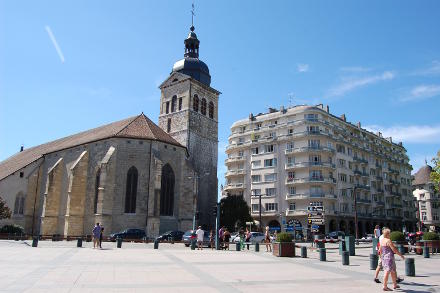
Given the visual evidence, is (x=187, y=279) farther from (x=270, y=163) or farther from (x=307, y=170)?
(x=270, y=163)

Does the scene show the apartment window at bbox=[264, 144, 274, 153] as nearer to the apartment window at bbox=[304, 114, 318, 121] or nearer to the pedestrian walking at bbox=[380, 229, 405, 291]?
the apartment window at bbox=[304, 114, 318, 121]

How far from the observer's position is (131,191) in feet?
111

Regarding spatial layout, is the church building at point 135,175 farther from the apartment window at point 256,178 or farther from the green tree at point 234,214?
the apartment window at point 256,178

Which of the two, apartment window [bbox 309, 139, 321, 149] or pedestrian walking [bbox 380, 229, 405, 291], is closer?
pedestrian walking [bbox 380, 229, 405, 291]

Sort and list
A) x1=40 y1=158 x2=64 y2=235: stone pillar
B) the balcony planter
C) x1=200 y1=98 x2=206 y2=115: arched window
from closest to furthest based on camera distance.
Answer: the balcony planter → x1=40 y1=158 x2=64 y2=235: stone pillar → x1=200 y1=98 x2=206 y2=115: arched window

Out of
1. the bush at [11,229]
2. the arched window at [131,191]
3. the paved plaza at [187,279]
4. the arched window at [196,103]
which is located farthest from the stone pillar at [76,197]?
the paved plaza at [187,279]

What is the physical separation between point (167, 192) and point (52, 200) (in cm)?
1244

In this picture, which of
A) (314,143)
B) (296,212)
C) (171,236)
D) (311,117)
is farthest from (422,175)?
(171,236)

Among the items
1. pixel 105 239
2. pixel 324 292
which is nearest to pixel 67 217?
pixel 105 239

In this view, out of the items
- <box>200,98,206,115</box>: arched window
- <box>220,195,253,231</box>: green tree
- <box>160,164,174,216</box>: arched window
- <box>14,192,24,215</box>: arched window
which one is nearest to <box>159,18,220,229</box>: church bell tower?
<box>200,98,206,115</box>: arched window

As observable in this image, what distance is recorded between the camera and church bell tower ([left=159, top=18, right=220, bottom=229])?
44.0 metres

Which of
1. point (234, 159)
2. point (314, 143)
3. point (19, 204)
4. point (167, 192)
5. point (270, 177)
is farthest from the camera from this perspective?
point (234, 159)

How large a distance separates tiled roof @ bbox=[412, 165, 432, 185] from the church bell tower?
5371cm

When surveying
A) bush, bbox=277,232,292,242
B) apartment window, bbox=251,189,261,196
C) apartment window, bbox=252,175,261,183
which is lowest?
bush, bbox=277,232,292,242
